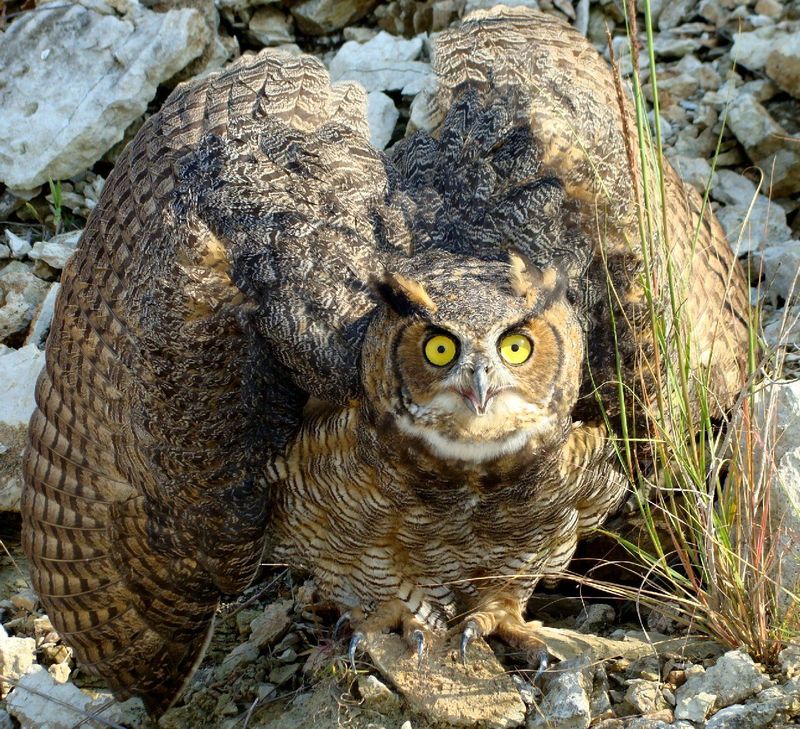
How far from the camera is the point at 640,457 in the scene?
4.10 m

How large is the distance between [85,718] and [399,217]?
2254 mm

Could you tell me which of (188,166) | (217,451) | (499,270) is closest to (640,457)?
(499,270)

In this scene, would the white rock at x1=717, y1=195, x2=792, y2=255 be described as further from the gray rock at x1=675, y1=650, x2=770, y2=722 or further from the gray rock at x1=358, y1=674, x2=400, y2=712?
the gray rock at x1=358, y1=674, x2=400, y2=712

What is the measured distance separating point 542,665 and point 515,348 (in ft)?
4.25

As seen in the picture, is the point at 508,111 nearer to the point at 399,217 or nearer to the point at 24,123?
the point at 399,217

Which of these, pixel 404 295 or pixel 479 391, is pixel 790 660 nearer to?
pixel 479 391

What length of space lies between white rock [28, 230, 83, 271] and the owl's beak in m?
3.35

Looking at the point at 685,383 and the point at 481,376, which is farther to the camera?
the point at 685,383

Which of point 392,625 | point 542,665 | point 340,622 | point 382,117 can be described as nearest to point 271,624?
point 340,622

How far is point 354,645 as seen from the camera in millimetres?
4184

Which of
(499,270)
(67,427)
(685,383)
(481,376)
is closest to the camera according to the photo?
(481,376)

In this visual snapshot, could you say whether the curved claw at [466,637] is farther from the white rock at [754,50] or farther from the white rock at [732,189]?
the white rock at [754,50]

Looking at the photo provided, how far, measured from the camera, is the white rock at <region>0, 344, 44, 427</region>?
545 cm

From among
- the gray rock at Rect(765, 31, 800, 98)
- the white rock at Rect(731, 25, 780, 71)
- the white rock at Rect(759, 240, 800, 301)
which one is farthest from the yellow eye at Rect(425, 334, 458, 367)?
the white rock at Rect(731, 25, 780, 71)
